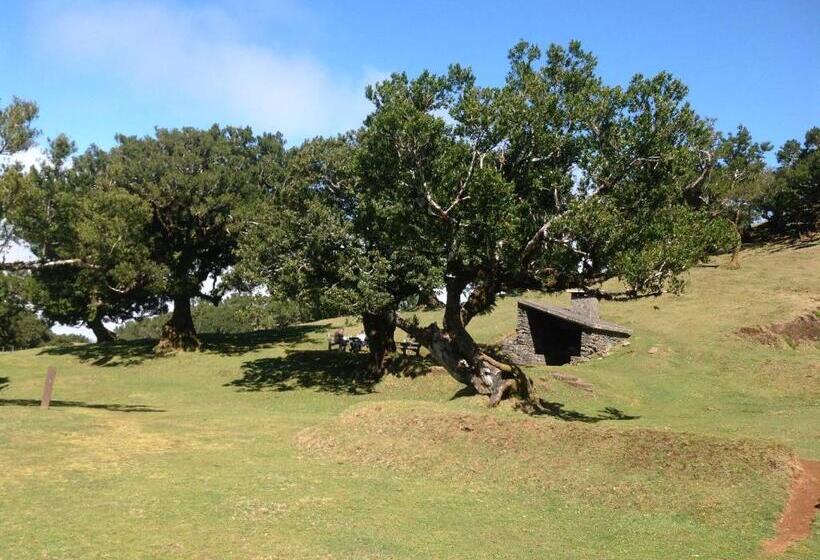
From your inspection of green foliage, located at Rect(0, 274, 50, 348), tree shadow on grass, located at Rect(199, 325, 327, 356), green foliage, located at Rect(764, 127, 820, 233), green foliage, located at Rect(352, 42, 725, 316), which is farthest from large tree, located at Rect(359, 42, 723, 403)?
green foliage, located at Rect(0, 274, 50, 348)

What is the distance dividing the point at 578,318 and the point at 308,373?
14599mm

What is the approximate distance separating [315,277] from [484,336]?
1712cm

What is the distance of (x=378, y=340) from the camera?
31.6 metres

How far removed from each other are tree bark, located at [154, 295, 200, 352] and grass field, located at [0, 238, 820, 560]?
36.3 ft

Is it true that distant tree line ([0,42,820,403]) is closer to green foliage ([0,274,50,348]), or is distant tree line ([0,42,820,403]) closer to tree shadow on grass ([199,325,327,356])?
tree shadow on grass ([199,325,327,356])

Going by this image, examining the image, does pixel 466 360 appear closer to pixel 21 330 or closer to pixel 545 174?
pixel 545 174

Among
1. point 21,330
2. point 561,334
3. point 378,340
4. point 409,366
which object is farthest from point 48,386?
point 21,330

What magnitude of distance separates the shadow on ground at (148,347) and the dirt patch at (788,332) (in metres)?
27.3

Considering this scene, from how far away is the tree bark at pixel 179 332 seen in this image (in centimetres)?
3984

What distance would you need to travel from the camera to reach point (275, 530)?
1002cm

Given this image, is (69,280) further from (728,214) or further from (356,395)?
(728,214)

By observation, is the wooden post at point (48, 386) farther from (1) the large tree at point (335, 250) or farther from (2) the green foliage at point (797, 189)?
(2) the green foliage at point (797, 189)

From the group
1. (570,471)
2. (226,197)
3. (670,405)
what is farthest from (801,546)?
(226,197)

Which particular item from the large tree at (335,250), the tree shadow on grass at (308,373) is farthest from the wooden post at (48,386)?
the tree shadow on grass at (308,373)
